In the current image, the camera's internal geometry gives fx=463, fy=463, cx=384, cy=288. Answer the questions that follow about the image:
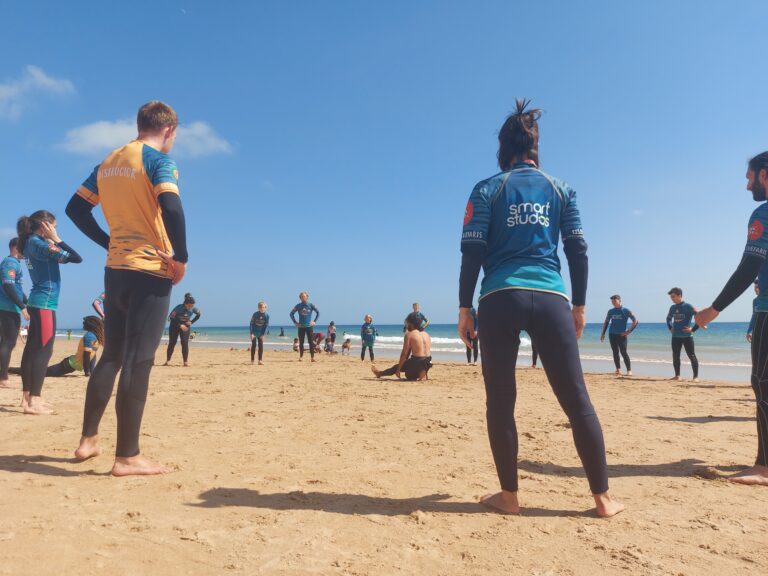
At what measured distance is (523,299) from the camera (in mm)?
2506

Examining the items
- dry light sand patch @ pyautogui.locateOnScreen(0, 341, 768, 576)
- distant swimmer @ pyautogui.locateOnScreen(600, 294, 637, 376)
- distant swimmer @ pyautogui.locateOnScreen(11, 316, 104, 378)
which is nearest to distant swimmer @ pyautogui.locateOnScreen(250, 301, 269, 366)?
distant swimmer @ pyautogui.locateOnScreen(11, 316, 104, 378)

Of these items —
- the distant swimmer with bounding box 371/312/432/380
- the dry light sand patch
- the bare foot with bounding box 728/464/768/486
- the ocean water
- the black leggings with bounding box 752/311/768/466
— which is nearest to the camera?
the dry light sand patch

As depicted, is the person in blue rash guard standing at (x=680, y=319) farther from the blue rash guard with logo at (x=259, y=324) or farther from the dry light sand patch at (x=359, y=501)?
the blue rash guard with logo at (x=259, y=324)

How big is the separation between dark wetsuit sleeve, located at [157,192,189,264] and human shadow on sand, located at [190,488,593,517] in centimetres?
158

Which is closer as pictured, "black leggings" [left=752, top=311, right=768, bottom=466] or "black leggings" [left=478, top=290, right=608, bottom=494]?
"black leggings" [left=478, top=290, right=608, bottom=494]

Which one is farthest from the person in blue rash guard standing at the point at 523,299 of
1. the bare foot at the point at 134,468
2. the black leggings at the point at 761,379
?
the bare foot at the point at 134,468

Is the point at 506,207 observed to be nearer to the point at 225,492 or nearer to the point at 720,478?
the point at 225,492

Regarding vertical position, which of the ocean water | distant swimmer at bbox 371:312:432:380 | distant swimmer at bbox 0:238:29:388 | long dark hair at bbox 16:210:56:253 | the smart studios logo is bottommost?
the ocean water

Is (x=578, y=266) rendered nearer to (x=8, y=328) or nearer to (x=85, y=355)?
(x=8, y=328)

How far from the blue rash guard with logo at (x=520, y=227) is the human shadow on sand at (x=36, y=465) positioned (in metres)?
2.89

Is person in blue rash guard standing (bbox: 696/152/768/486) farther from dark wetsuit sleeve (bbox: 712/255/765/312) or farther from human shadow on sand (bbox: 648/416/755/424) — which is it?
human shadow on sand (bbox: 648/416/755/424)

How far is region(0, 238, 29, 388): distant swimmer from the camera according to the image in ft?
18.3

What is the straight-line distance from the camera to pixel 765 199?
141 inches

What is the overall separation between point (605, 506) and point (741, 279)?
1997 mm
